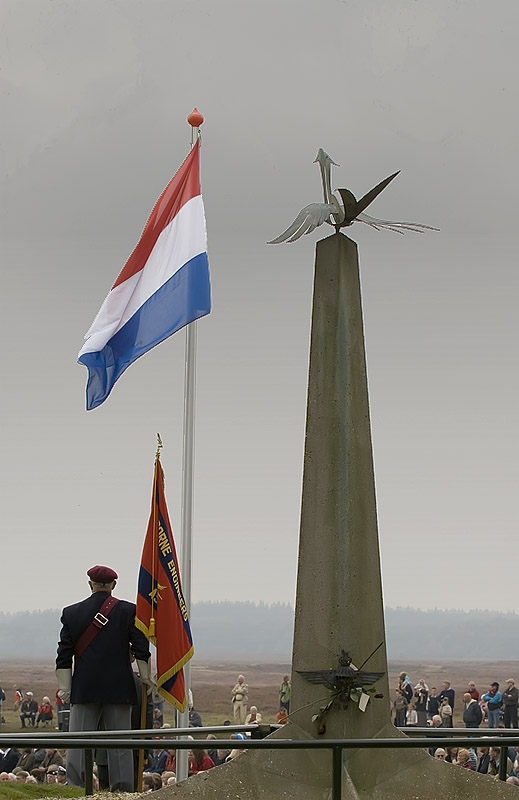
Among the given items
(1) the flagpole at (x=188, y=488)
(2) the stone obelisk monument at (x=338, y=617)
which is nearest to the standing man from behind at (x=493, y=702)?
(1) the flagpole at (x=188, y=488)

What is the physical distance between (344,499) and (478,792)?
1.64m

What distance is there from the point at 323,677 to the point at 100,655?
214 cm

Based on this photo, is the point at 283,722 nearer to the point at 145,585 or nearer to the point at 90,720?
the point at 90,720

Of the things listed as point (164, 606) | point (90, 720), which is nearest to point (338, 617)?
point (90, 720)

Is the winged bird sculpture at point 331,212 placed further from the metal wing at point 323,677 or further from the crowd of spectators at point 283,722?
the crowd of spectators at point 283,722

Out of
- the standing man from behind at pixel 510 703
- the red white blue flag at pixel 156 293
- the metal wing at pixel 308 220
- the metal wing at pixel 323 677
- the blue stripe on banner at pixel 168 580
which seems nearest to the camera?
the metal wing at pixel 323 677

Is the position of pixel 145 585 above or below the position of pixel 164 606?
above

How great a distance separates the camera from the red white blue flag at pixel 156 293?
9.00 metres

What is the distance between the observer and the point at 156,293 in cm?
926

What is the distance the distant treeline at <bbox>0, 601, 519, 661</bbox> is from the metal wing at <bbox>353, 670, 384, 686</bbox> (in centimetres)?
7572

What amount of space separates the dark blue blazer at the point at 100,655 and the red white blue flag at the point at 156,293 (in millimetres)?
2538

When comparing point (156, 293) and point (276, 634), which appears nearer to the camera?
point (156, 293)

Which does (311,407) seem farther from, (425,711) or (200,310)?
(425,711)

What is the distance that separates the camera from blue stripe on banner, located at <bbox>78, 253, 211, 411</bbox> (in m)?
8.91
